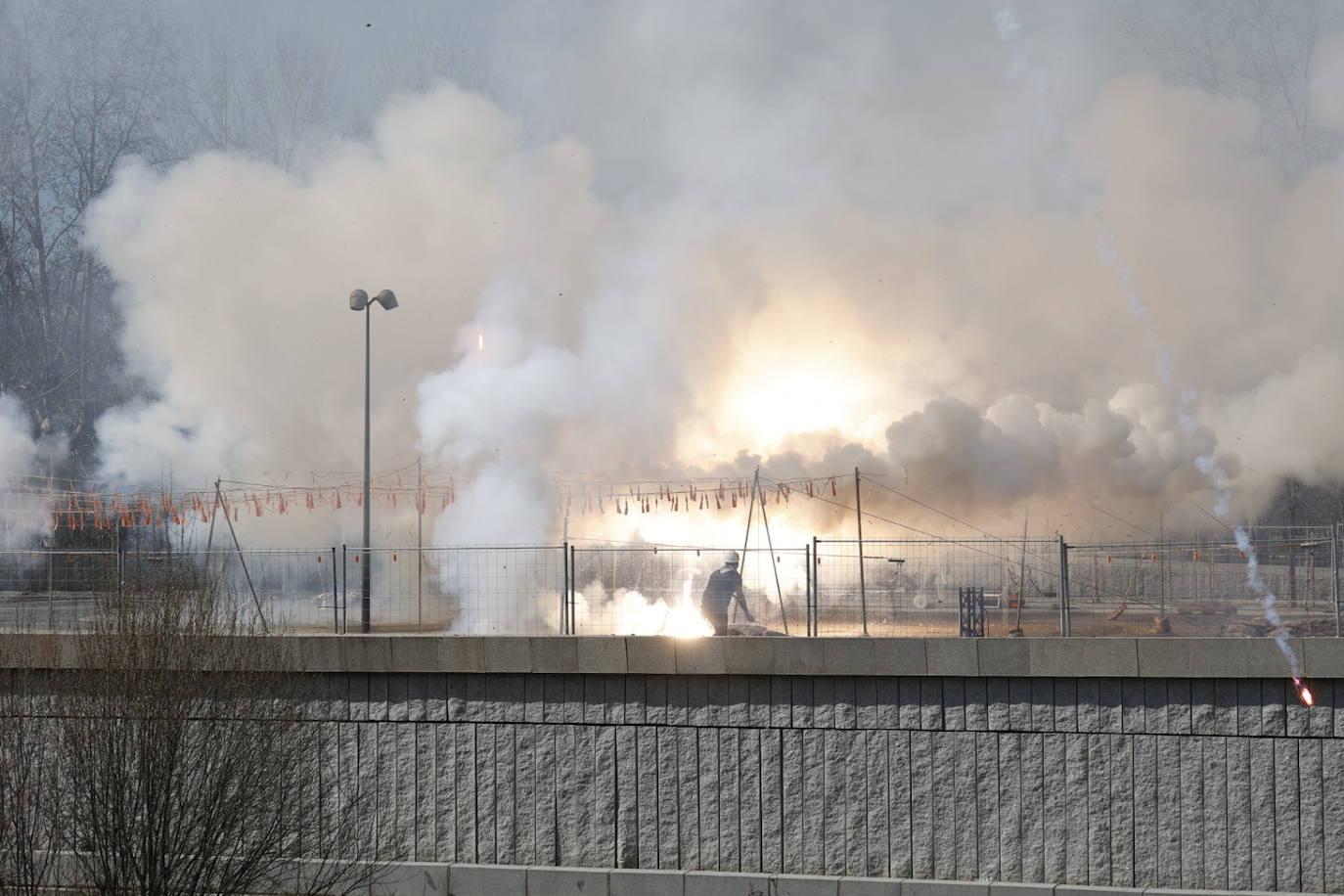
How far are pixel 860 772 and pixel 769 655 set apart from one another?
55.7 inches

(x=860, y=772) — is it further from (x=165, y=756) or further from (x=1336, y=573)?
(x=165, y=756)

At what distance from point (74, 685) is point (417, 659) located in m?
3.35

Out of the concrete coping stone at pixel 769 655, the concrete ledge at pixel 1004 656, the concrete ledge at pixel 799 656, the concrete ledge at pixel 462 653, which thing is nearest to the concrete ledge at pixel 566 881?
the concrete coping stone at pixel 769 655

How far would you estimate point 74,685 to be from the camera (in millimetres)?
11992

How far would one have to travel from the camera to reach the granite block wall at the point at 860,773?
12.8 m

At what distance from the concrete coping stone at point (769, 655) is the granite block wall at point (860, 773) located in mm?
175

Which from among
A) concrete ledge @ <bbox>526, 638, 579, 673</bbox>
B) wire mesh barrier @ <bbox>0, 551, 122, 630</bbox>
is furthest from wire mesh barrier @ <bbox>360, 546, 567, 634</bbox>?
concrete ledge @ <bbox>526, 638, 579, 673</bbox>

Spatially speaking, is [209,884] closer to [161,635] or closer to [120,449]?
[161,635]

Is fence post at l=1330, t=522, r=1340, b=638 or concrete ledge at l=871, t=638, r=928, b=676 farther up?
fence post at l=1330, t=522, r=1340, b=638

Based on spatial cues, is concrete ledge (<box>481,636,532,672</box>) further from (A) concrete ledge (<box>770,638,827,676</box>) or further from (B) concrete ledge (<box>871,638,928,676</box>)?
(B) concrete ledge (<box>871,638,928,676</box>)

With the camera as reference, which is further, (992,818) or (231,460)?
(231,460)

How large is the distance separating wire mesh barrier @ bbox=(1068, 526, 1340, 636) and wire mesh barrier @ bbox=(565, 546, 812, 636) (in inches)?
138

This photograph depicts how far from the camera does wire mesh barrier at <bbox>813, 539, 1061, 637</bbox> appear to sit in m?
17.2

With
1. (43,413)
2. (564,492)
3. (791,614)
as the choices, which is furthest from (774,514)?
(43,413)
